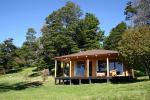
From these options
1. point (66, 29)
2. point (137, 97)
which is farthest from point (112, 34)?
point (137, 97)

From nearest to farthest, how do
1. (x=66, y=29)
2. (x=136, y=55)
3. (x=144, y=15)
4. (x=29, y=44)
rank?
(x=136, y=55)
(x=144, y=15)
(x=66, y=29)
(x=29, y=44)

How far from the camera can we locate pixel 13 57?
73.9 metres

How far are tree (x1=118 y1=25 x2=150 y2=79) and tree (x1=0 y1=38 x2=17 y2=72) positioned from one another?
45.0 m

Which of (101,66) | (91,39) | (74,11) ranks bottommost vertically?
(101,66)

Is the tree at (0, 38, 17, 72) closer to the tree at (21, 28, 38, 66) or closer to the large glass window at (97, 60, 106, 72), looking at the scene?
the tree at (21, 28, 38, 66)

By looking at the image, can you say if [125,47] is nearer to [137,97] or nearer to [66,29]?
[137,97]

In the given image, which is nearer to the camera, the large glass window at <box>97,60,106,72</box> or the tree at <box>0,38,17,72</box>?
the large glass window at <box>97,60,106,72</box>

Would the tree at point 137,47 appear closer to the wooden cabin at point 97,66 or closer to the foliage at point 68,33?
the wooden cabin at point 97,66

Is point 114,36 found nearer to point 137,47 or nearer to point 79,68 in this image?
point 79,68

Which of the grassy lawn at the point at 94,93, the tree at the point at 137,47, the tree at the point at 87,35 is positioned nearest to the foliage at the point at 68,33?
the tree at the point at 87,35

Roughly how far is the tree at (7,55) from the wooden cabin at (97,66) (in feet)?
115

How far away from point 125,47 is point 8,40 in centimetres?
4954

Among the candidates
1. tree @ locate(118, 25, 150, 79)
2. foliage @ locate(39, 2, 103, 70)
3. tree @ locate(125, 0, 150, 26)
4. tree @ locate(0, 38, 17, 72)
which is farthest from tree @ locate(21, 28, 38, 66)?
tree @ locate(118, 25, 150, 79)

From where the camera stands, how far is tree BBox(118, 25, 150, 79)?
97.6 ft
